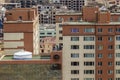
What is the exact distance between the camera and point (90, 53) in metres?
31.4

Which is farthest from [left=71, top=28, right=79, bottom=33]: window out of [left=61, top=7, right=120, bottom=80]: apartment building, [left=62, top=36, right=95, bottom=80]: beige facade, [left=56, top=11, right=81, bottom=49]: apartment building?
[left=56, top=11, right=81, bottom=49]: apartment building

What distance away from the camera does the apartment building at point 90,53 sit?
31.4 meters

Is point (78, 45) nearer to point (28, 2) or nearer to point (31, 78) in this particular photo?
point (31, 78)

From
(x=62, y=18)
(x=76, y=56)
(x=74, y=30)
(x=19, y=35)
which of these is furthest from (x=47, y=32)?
(x=76, y=56)

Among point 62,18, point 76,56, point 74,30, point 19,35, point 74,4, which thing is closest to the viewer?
point 76,56

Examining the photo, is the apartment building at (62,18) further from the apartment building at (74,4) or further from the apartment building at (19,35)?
the apartment building at (74,4)

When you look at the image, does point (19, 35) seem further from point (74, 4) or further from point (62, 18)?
point (74, 4)

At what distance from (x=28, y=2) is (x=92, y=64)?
7296 centimetres

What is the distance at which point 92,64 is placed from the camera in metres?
31.4

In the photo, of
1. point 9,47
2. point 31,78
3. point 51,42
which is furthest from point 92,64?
point 51,42

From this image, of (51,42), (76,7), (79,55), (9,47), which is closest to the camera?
(79,55)

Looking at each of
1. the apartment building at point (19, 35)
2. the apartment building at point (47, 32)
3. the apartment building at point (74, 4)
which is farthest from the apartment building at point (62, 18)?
the apartment building at point (74, 4)

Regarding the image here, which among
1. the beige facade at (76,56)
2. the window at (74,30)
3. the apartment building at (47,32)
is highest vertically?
the window at (74,30)

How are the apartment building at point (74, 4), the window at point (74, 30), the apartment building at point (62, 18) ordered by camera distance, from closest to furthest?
the window at point (74, 30)
the apartment building at point (62, 18)
the apartment building at point (74, 4)
